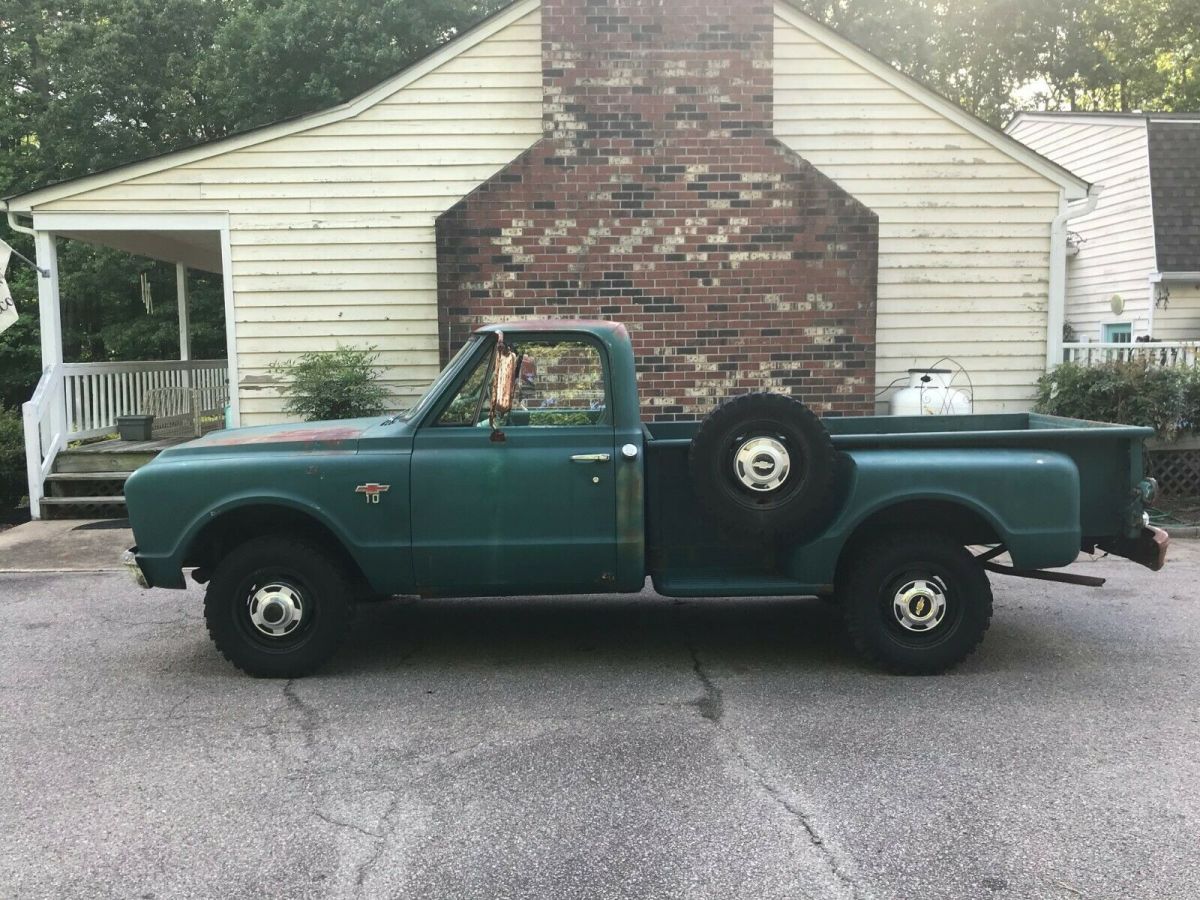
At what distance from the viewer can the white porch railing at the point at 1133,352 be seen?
11008 mm

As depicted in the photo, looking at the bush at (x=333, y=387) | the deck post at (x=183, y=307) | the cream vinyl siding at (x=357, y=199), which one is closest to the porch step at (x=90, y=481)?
the cream vinyl siding at (x=357, y=199)

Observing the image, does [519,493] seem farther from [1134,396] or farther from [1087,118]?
[1087,118]

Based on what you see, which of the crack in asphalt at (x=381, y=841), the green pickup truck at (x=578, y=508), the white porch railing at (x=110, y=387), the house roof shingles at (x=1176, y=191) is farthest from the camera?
the house roof shingles at (x=1176, y=191)

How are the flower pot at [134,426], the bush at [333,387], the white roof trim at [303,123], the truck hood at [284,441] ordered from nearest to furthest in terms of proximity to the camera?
the truck hood at [284,441]
the bush at [333,387]
the white roof trim at [303,123]
the flower pot at [134,426]

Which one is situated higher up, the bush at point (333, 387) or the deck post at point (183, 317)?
the deck post at point (183, 317)

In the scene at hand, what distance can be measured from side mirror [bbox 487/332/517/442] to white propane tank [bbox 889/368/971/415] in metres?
6.17

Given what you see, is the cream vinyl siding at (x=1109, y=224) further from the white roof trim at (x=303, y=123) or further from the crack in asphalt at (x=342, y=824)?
the crack in asphalt at (x=342, y=824)

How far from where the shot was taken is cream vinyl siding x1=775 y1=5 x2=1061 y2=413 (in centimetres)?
1060

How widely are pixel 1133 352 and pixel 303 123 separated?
9.44m

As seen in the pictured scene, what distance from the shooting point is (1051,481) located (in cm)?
511

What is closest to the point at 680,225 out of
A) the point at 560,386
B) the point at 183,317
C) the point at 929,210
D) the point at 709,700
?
the point at 929,210

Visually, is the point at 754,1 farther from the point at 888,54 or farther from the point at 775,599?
the point at 888,54

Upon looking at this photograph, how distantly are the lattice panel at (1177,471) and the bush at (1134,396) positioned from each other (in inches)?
12.1

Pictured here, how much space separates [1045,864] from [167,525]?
430 centimetres
